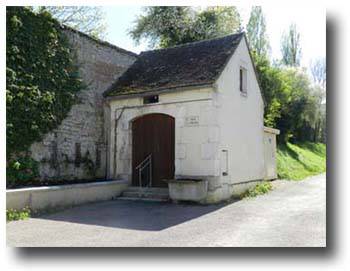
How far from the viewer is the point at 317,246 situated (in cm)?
644

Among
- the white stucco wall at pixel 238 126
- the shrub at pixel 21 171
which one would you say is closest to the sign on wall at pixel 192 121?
the white stucco wall at pixel 238 126

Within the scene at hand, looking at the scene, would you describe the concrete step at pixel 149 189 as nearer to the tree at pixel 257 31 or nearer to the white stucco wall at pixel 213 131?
the white stucco wall at pixel 213 131

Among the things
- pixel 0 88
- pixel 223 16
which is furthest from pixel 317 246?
pixel 223 16

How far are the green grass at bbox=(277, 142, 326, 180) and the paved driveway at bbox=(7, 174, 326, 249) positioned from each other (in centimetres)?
783

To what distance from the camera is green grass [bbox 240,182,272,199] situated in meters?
12.8

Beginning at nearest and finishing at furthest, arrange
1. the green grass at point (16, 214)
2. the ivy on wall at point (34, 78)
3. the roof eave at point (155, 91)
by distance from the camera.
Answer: the green grass at point (16, 214) < the ivy on wall at point (34, 78) < the roof eave at point (155, 91)

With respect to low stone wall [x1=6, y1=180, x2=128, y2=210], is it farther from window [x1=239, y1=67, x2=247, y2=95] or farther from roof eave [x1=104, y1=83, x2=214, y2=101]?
window [x1=239, y1=67, x2=247, y2=95]

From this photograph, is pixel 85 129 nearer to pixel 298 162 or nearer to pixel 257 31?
pixel 298 162

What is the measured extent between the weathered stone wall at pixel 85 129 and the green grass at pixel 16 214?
2.44 m

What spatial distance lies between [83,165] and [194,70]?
503 cm

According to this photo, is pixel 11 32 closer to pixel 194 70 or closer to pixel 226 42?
pixel 194 70

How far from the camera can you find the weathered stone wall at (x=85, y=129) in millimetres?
11742

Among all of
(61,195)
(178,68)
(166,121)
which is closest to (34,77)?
(61,195)

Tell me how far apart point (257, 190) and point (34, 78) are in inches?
332
